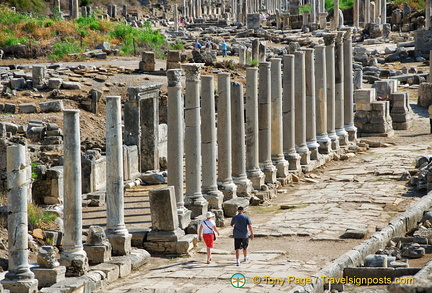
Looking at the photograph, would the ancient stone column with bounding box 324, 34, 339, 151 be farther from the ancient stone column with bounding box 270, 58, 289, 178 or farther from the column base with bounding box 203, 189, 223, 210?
the column base with bounding box 203, 189, 223, 210

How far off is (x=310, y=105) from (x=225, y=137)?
629cm

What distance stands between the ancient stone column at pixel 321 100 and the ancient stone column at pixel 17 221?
50.6ft

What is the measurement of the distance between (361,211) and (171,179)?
15.4 feet

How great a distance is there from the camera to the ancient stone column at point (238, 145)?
24.8 metres

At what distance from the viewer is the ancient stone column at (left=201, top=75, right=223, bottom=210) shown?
22859 millimetres

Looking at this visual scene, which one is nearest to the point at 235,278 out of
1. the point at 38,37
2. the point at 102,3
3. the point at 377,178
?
the point at 377,178

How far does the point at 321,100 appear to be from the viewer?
30.5m

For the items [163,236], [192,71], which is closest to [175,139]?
[192,71]

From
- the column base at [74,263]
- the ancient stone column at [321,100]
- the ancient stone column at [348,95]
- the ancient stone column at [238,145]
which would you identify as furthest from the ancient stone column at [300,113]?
the column base at [74,263]

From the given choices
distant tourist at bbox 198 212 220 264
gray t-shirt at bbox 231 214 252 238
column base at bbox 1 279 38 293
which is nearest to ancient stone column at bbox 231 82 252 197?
distant tourist at bbox 198 212 220 264

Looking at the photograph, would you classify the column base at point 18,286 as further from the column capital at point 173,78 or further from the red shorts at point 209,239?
the column capital at point 173,78

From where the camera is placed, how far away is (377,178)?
27.5 meters

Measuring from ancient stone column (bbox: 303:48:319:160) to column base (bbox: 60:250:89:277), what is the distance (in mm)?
13197

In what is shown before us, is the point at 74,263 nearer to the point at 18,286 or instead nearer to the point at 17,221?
the point at 17,221
